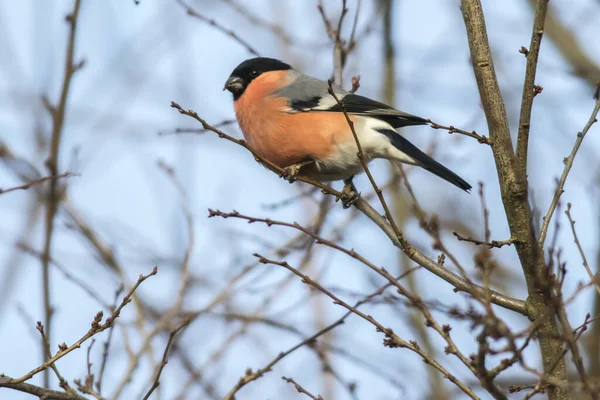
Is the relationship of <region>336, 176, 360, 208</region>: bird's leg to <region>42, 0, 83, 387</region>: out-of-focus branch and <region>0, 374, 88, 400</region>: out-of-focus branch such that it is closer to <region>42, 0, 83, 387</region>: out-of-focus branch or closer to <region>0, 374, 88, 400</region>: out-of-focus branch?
<region>42, 0, 83, 387</region>: out-of-focus branch

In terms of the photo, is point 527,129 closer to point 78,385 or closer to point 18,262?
point 78,385

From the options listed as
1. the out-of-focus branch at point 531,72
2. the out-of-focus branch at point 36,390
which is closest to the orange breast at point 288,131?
the out-of-focus branch at point 531,72

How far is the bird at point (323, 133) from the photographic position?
400cm

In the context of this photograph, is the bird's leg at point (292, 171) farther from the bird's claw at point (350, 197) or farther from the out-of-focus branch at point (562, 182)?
the out-of-focus branch at point (562, 182)

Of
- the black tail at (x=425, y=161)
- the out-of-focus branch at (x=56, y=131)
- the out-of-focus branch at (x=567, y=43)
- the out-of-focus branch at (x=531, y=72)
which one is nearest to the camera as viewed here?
the out-of-focus branch at (x=531, y=72)

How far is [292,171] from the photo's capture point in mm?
3969

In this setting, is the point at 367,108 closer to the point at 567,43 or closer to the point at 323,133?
the point at 323,133

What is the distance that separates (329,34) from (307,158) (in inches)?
32.9

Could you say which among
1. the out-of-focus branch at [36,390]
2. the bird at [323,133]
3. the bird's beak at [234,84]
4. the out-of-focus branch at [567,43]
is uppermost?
the out-of-focus branch at [567,43]

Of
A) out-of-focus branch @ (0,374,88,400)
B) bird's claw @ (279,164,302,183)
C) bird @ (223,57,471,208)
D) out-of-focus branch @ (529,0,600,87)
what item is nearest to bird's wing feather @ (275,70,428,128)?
bird @ (223,57,471,208)

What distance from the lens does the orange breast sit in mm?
4035

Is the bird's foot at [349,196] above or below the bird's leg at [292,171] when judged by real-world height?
below

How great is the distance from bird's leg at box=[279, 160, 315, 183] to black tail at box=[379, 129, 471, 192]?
47 cm

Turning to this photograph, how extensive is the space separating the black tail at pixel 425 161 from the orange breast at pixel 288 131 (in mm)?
248
